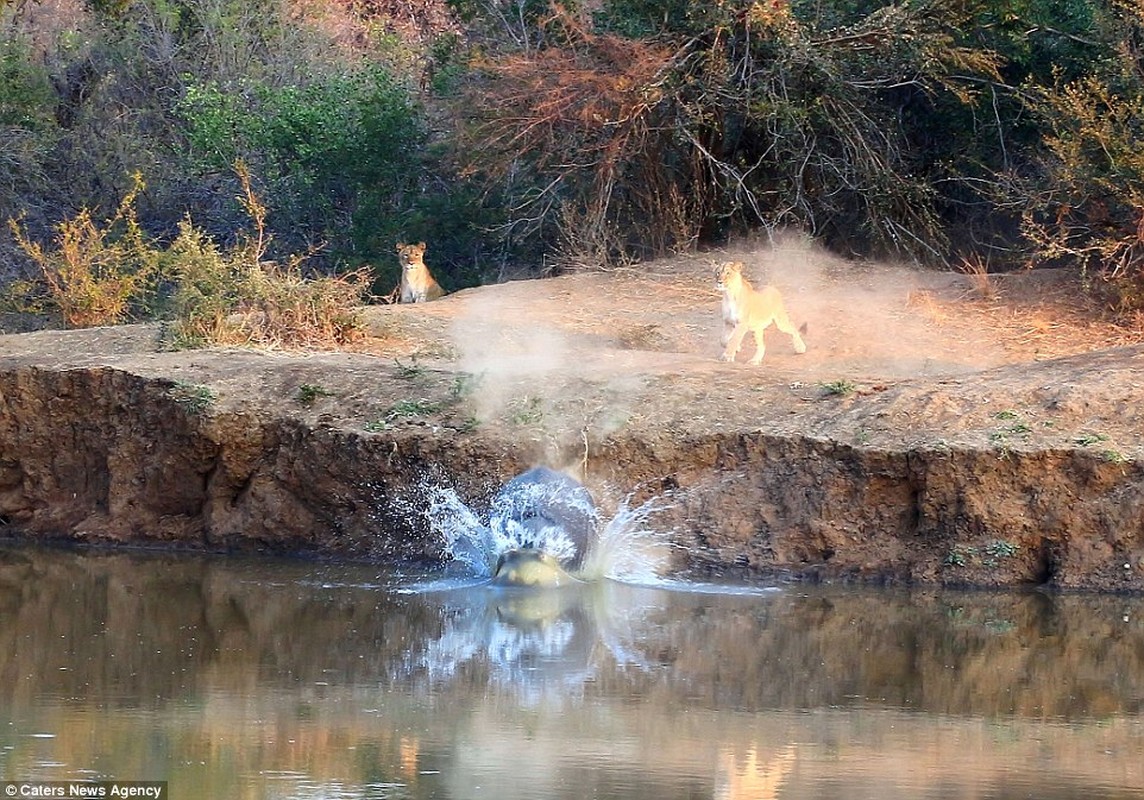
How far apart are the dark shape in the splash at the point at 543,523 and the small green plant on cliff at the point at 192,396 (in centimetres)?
264

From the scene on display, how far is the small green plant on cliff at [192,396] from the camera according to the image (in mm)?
14188

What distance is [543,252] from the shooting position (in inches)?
860

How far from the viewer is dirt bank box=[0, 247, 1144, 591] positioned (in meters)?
12.6

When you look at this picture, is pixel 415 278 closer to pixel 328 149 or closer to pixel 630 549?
pixel 328 149

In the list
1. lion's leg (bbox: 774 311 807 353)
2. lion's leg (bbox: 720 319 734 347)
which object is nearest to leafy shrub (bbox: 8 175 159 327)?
lion's leg (bbox: 720 319 734 347)

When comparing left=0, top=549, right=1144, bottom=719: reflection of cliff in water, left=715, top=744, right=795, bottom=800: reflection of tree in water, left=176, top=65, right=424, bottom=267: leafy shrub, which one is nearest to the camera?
left=715, top=744, right=795, bottom=800: reflection of tree in water

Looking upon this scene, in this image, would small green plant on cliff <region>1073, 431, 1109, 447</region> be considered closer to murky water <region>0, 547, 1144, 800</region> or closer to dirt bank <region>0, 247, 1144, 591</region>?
dirt bank <region>0, 247, 1144, 591</region>

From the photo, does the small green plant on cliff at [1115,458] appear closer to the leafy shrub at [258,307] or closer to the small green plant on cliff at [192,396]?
the small green plant on cliff at [192,396]

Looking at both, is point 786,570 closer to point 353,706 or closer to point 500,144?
point 353,706

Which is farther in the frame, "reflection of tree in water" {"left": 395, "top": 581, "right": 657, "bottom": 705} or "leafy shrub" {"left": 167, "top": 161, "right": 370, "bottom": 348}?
"leafy shrub" {"left": 167, "top": 161, "right": 370, "bottom": 348}

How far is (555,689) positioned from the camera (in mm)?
9273

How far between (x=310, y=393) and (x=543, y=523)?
2612 mm

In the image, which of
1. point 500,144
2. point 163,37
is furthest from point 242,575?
point 163,37

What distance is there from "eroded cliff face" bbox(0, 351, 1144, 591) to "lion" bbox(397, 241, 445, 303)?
15.3 feet
